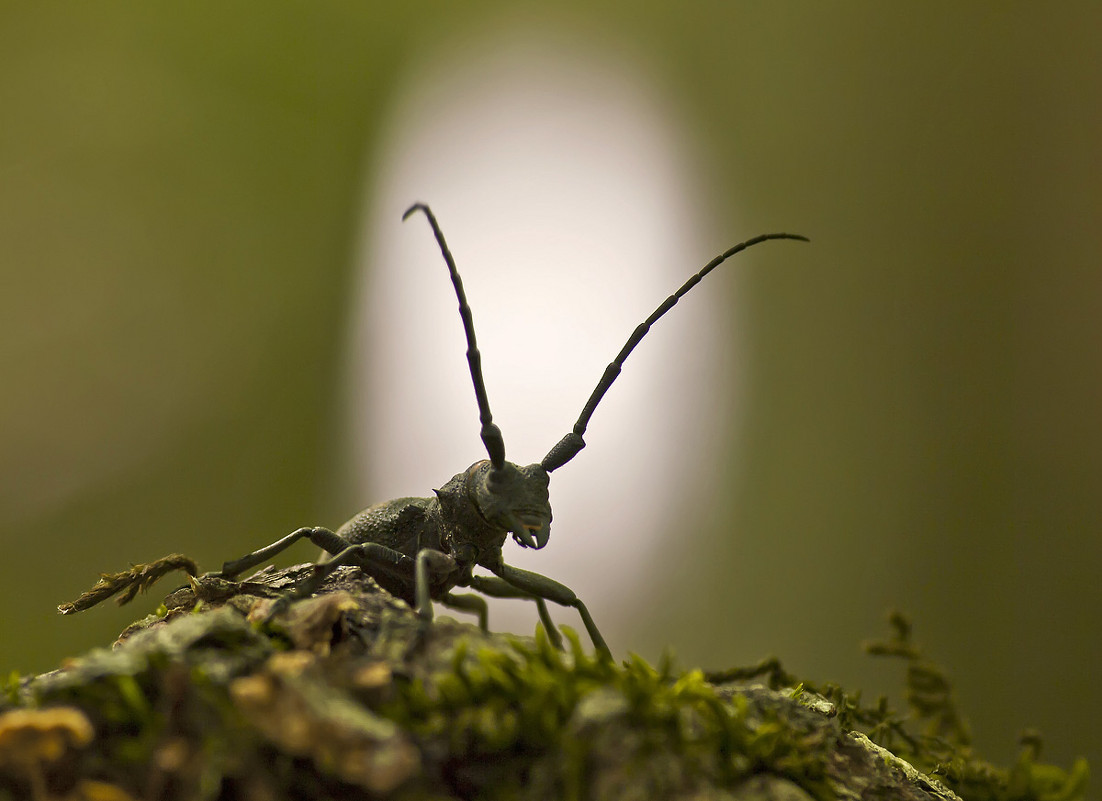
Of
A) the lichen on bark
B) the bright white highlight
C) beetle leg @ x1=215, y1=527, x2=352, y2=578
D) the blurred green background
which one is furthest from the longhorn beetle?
the blurred green background

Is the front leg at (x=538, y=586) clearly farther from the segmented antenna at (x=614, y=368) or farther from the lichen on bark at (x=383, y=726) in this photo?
the lichen on bark at (x=383, y=726)

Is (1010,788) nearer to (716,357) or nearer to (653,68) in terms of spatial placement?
(716,357)

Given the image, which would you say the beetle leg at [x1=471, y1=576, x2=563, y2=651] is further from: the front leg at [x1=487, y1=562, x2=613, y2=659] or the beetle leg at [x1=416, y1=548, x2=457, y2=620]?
the beetle leg at [x1=416, y1=548, x2=457, y2=620]

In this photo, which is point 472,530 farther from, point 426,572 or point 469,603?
point 426,572

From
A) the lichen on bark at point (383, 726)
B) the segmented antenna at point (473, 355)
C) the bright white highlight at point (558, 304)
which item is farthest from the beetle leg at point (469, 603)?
the bright white highlight at point (558, 304)

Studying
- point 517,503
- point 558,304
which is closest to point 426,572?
point 517,503

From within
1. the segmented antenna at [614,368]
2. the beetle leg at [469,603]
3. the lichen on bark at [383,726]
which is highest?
the segmented antenna at [614,368]
